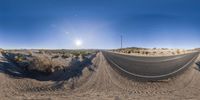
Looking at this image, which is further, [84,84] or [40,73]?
[40,73]

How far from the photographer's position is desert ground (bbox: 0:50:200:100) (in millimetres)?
16000

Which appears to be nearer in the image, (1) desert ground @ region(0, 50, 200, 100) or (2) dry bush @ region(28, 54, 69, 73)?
(1) desert ground @ region(0, 50, 200, 100)

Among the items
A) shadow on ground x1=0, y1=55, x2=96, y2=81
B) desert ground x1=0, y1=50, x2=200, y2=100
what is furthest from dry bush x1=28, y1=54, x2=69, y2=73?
shadow on ground x1=0, y1=55, x2=96, y2=81

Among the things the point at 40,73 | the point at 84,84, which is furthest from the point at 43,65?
the point at 84,84

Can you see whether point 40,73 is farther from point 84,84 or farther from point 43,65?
point 84,84

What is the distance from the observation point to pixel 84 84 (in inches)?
740

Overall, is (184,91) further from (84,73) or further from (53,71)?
(53,71)

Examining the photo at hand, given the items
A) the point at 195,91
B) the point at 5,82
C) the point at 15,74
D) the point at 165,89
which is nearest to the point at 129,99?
the point at 165,89

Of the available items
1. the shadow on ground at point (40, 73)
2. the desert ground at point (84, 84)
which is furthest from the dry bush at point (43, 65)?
the shadow on ground at point (40, 73)

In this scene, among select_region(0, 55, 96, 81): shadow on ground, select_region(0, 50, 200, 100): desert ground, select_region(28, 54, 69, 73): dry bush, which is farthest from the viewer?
select_region(28, 54, 69, 73): dry bush

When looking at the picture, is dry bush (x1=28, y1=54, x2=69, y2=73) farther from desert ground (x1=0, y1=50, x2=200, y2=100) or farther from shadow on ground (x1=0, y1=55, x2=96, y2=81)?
shadow on ground (x1=0, y1=55, x2=96, y2=81)

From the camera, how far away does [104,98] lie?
50.1ft

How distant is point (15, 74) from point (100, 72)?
7.41 m

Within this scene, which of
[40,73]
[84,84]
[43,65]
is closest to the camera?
[84,84]
